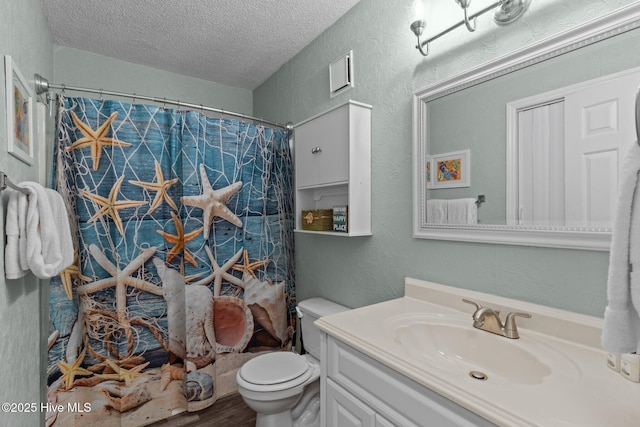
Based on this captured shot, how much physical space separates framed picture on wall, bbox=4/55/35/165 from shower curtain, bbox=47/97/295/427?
0.33m

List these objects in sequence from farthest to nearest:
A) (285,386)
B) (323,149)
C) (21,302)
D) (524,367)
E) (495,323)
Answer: (323,149), (285,386), (21,302), (495,323), (524,367)

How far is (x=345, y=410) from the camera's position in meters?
1.03

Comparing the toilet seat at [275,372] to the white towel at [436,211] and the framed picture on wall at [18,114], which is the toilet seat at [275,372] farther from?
the framed picture on wall at [18,114]

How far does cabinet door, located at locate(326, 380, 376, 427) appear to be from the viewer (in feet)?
3.10

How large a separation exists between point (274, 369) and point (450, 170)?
1370 millimetres

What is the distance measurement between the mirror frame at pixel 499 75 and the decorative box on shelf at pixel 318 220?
0.53m

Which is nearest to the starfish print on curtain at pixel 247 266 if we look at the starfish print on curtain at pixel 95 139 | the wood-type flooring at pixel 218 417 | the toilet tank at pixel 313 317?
the toilet tank at pixel 313 317

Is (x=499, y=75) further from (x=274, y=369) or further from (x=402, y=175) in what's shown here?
(x=274, y=369)

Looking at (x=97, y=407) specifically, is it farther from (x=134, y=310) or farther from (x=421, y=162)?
(x=421, y=162)

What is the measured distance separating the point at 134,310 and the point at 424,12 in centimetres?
218

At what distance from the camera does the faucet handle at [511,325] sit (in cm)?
97

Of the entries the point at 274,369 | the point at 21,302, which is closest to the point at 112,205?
the point at 21,302

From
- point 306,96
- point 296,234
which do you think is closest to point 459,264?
point 296,234

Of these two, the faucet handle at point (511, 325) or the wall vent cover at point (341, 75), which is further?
the wall vent cover at point (341, 75)
